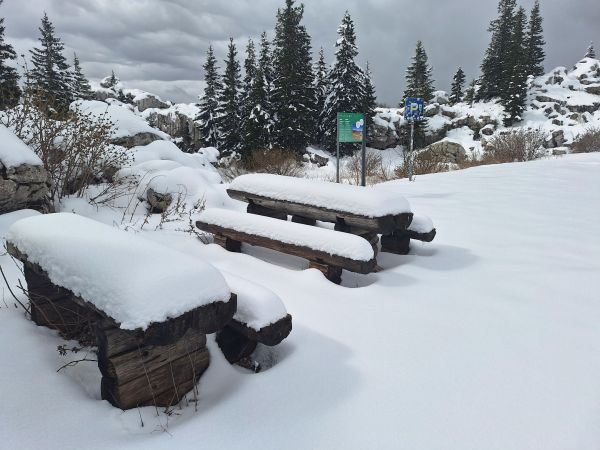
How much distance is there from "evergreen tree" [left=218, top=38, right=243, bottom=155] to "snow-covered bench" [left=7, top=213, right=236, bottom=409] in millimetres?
31391

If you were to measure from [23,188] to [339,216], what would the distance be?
143 inches

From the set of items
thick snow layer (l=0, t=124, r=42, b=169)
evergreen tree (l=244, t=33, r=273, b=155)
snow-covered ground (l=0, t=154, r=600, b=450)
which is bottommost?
snow-covered ground (l=0, t=154, r=600, b=450)

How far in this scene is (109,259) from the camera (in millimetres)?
1818

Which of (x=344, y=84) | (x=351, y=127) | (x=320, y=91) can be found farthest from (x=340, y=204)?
(x=320, y=91)

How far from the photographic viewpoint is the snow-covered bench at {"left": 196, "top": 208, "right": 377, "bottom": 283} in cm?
326

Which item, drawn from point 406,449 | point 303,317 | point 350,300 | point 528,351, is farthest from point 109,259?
point 528,351

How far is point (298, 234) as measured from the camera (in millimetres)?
3598

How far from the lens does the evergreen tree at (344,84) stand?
32.4 meters

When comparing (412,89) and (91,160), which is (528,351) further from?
(412,89)

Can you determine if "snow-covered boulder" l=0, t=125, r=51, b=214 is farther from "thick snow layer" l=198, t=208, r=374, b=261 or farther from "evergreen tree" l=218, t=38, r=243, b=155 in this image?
"evergreen tree" l=218, t=38, r=243, b=155

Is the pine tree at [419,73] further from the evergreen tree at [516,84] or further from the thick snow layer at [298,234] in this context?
the thick snow layer at [298,234]

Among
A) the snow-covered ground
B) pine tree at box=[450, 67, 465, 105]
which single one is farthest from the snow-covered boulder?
pine tree at box=[450, 67, 465, 105]

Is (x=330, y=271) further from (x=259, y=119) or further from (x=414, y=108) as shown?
(x=259, y=119)

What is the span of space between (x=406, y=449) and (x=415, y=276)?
2203 millimetres
